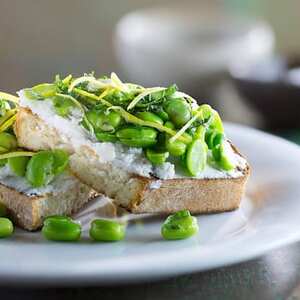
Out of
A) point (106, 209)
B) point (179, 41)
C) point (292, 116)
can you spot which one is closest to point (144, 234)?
point (106, 209)

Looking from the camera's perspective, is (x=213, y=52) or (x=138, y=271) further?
(x=213, y=52)

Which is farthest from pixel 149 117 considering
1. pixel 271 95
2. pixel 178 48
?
pixel 178 48

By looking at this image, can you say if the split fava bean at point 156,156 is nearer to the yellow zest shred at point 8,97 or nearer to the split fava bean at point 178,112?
the split fava bean at point 178,112

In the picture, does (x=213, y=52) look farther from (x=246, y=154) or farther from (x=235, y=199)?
(x=235, y=199)

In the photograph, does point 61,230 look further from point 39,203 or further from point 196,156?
point 196,156

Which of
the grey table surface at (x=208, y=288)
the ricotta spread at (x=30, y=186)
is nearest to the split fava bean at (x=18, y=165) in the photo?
the ricotta spread at (x=30, y=186)

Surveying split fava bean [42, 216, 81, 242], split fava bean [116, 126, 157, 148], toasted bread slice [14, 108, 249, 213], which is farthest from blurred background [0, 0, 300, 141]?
split fava bean [42, 216, 81, 242]
